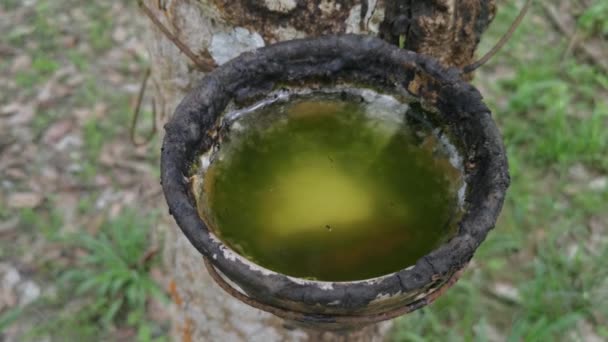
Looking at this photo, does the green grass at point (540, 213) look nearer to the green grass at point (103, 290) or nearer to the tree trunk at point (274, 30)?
the tree trunk at point (274, 30)

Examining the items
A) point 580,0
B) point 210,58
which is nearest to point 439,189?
point 210,58

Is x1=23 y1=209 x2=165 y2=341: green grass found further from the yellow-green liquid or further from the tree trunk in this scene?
the yellow-green liquid

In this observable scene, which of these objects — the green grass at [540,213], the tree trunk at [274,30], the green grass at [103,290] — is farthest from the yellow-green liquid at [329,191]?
the green grass at [103,290]

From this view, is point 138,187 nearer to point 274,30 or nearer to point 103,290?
point 103,290

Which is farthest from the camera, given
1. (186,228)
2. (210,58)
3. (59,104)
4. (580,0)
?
(580,0)

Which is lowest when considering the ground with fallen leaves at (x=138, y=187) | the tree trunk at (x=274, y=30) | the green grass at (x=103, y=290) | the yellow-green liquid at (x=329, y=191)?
the green grass at (x=103, y=290)

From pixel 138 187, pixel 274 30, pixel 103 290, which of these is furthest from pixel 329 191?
pixel 138 187

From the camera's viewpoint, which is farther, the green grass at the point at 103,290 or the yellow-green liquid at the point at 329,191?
the green grass at the point at 103,290

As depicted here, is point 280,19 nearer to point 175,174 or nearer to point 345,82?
point 345,82
